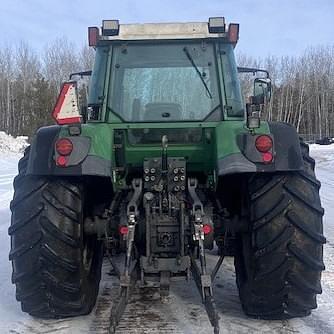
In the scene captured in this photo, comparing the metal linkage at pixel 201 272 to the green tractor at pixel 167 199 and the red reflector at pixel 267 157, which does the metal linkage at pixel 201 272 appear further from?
the red reflector at pixel 267 157

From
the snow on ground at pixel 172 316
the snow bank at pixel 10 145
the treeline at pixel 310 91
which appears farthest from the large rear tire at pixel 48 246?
the treeline at pixel 310 91

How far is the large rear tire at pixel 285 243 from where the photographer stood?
3908 millimetres

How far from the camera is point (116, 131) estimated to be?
4.37 m

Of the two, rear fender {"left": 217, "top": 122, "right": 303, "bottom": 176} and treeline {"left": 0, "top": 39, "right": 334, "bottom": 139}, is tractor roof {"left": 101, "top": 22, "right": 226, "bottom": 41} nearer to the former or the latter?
rear fender {"left": 217, "top": 122, "right": 303, "bottom": 176}

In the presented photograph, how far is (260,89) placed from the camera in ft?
16.4

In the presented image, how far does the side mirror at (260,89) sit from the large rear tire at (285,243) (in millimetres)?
1089

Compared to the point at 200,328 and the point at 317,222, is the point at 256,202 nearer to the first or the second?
the point at 317,222

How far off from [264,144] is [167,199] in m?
0.83

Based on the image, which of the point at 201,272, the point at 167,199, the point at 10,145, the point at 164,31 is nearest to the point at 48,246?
the point at 167,199

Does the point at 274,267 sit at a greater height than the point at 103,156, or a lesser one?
lesser

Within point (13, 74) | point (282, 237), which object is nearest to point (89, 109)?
point (282, 237)

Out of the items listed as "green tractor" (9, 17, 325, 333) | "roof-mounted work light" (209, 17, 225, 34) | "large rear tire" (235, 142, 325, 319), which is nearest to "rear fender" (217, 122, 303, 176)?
"green tractor" (9, 17, 325, 333)

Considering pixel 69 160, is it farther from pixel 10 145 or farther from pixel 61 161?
pixel 10 145

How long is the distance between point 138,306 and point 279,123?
1842mm
